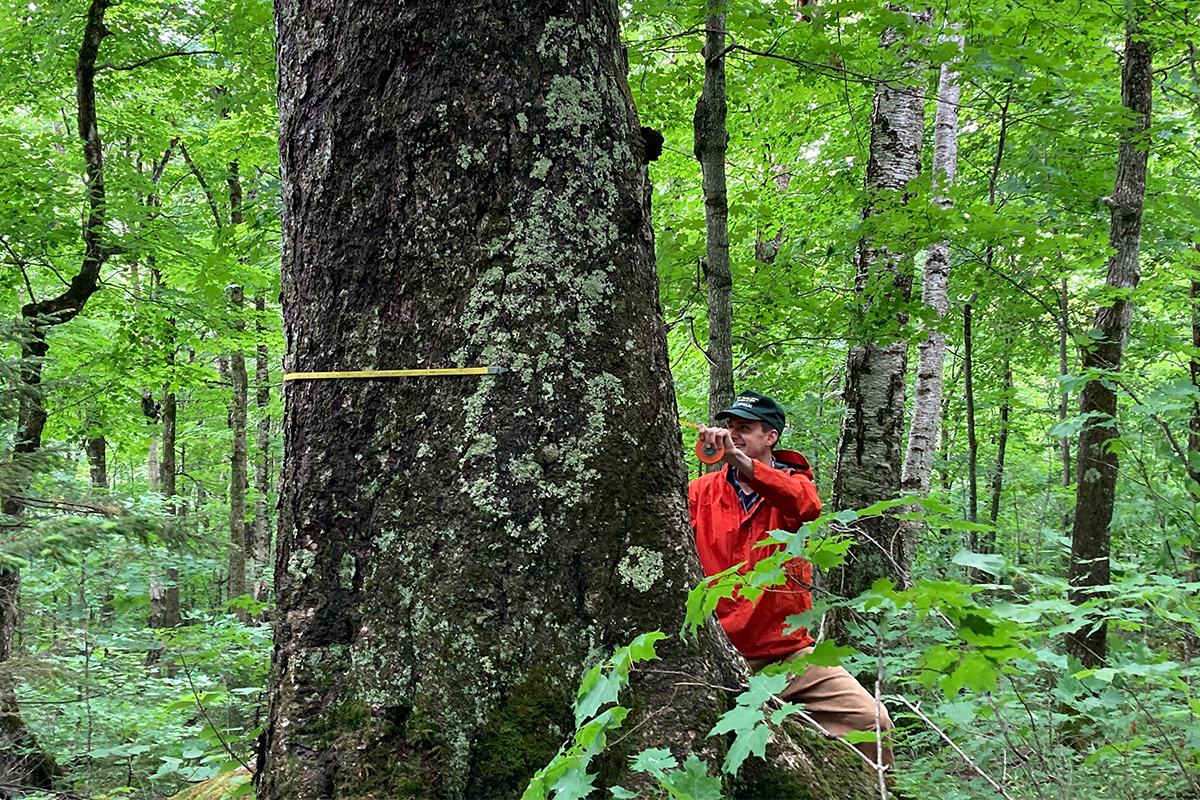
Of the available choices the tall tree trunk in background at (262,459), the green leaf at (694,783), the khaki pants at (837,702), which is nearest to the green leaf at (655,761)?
the green leaf at (694,783)

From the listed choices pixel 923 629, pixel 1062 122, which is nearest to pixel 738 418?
pixel 923 629

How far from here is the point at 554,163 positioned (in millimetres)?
1869

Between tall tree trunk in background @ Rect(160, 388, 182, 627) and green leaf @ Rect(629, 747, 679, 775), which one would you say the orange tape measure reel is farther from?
tall tree trunk in background @ Rect(160, 388, 182, 627)

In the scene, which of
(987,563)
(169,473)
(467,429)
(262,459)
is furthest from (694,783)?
(169,473)

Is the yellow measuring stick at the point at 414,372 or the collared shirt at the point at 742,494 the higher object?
the yellow measuring stick at the point at 414,372

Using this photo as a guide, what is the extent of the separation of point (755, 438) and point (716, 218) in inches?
82.6

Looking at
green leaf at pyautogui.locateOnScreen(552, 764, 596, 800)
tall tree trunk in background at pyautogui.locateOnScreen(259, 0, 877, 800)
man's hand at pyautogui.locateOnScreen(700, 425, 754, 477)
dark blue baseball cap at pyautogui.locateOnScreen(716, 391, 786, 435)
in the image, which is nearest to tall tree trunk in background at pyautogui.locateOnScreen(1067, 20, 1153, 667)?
dark blue baseball cap at pyautogui.locateOnScreen(716, 391, 786, 435)

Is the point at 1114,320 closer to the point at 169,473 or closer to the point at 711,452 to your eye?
the point at 711,452

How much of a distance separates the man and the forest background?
0.30 metres

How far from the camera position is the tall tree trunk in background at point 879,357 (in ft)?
14.9

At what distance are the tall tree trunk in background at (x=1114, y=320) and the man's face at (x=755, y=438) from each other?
8.85 feet

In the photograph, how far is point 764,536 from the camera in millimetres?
2820

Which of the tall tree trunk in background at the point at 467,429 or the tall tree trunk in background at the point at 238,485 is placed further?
the tall tree trunk in background at the point at 238,485

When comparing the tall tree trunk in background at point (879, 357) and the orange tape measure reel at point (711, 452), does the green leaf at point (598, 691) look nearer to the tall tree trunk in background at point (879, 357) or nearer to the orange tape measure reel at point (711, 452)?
the orange tape measure reel at point (711, 452)
